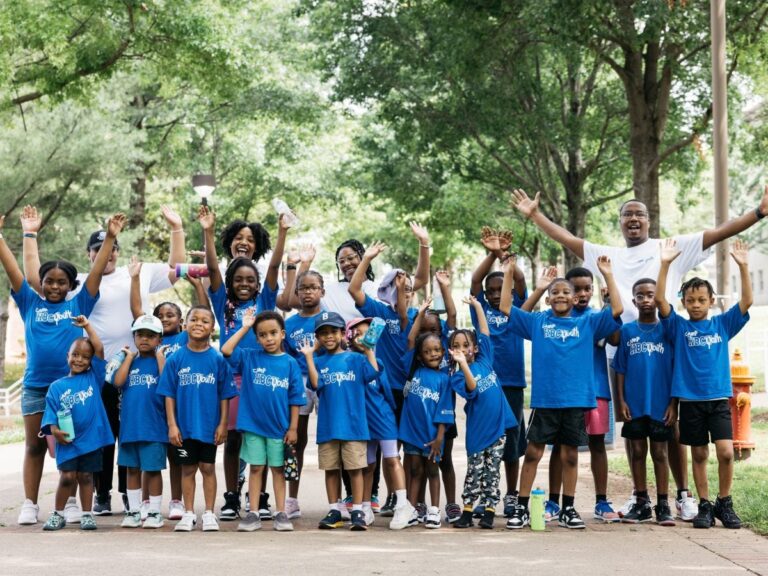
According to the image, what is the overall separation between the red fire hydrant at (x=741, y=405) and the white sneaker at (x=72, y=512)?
6263 mm

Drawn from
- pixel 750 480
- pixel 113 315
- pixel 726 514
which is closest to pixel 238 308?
pixel 113 315

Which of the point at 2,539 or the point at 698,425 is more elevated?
the point at 698,425

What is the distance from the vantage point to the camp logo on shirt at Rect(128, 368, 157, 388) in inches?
298

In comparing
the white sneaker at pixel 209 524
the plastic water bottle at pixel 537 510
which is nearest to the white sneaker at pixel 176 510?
the white sneaker at pixel 209 524

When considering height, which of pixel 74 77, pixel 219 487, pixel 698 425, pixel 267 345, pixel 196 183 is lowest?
pixel 219 487

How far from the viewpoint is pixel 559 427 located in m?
7.50

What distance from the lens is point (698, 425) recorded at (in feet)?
24.6

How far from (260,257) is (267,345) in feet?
4.30

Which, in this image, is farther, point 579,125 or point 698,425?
point 579,125

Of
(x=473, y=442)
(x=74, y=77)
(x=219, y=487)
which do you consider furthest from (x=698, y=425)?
(x=74, y=77)

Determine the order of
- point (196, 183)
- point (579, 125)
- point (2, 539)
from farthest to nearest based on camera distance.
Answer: point (579, 125)
point (196, 183)
point (2, 539)

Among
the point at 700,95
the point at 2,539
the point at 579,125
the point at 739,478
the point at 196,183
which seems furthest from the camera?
the point at 579,125

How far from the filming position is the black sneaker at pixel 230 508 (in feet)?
25.5

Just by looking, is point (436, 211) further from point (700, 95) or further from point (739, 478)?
point (739, 478)
